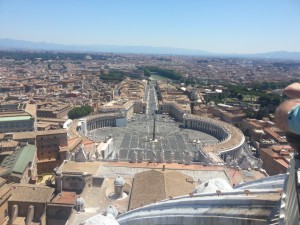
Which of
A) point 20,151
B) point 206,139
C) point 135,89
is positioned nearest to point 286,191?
point 20,151

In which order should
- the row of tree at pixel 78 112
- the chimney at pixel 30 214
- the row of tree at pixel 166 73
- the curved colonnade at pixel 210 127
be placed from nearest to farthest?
the chimney at pixel 30 214
the curved colonnade at pixel 210 127
the row of tree at pixel 78 112
the row of tree at pixel 166 73

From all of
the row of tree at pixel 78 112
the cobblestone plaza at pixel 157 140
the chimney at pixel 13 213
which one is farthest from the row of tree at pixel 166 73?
the chimney at pixel 13 213

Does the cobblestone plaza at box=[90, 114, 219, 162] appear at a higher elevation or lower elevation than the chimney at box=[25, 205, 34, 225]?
lower

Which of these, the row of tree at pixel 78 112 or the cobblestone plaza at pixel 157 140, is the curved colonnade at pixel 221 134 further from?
the row of tree at pixel 78 112

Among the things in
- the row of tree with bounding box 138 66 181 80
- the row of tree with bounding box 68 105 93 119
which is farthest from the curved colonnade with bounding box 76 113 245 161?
the row of tree with bounding box 138 66 181 80

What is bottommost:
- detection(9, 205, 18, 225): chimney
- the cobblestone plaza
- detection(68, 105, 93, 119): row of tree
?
the cobblestone plaza

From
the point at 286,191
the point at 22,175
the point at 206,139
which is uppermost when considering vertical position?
the point at 286,191

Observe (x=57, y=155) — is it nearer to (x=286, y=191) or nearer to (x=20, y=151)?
(x=20, y=151)

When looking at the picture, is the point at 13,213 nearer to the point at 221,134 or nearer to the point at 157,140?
the point at 157,140

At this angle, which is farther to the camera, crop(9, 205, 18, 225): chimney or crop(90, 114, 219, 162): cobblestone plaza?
crop(90, 114, 219, 162): cobblestone plaza

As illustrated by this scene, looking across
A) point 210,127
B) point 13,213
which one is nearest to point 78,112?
point 210,127

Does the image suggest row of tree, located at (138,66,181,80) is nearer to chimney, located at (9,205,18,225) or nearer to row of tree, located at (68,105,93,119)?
row of tree, located at (68,105,93,119)
